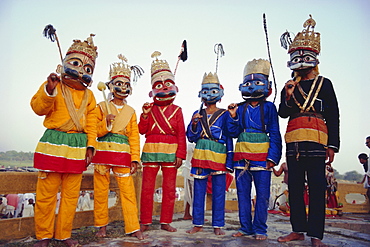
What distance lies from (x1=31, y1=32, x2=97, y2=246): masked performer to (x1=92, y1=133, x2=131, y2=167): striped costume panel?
1.11 ft

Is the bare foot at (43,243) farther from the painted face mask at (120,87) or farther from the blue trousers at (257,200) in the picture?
the blue trousers at (257,200)

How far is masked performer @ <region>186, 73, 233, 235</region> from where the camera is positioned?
15.3 ft

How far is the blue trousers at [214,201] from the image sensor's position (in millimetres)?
4570

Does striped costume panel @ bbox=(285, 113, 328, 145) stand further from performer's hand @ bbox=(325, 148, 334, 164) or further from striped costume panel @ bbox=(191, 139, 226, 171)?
striped costume panel @ bbox=(191, 139, 226, 171)

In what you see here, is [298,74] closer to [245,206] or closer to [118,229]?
[245,206]

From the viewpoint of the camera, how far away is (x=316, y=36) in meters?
4.35

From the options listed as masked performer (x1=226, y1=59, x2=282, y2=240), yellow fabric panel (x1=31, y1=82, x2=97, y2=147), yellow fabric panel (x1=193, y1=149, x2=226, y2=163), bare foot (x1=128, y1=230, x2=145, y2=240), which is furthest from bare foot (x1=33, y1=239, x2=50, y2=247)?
masked performer (x1=226, y1=59, x2=282, y2=240)

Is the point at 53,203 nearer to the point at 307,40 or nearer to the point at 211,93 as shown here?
the point at 211,93

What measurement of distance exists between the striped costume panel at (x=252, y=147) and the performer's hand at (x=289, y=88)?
2.26 ft

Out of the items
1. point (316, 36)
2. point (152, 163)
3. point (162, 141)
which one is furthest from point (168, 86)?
point (316, 36)

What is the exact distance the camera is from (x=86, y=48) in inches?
160

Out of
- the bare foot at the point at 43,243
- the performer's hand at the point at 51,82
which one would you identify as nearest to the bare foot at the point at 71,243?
the bare foot at the point at 43,243

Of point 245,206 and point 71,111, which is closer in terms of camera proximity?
point 71,111

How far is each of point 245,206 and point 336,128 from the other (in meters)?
1.71
